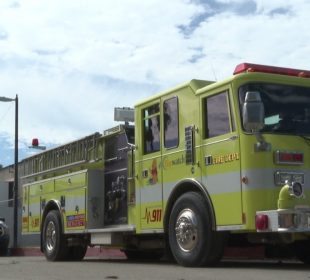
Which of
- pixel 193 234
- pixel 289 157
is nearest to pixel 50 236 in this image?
pixel 193 234

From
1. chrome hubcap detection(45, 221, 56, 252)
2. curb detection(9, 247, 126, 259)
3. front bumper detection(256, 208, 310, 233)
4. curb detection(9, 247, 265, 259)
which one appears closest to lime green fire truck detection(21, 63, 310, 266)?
front bumper detection(256, 208, 310, 233)

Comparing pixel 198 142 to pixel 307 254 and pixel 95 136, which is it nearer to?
pixel 307 254

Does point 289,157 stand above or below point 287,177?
above

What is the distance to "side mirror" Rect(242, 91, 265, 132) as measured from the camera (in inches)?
326

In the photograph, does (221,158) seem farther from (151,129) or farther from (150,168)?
(151,129)

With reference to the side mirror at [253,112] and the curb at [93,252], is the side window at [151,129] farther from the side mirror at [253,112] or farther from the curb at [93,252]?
the curb at [93,252]

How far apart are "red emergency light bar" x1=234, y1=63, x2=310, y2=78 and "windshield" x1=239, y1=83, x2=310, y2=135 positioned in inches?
10.3

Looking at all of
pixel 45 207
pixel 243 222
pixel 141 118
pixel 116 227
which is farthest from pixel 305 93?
pixel 45 207

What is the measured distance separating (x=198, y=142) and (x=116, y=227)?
2974 millimetres

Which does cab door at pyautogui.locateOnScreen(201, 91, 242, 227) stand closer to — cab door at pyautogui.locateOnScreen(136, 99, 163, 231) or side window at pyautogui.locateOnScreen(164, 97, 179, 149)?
side window at pyautogui.locateOnScreen(164, 97, 179, 149)

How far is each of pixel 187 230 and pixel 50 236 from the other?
5.31 metres

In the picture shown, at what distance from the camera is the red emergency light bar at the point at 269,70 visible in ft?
29.7

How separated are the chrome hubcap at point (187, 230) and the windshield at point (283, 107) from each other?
5.76ft

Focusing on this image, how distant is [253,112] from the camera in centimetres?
830
